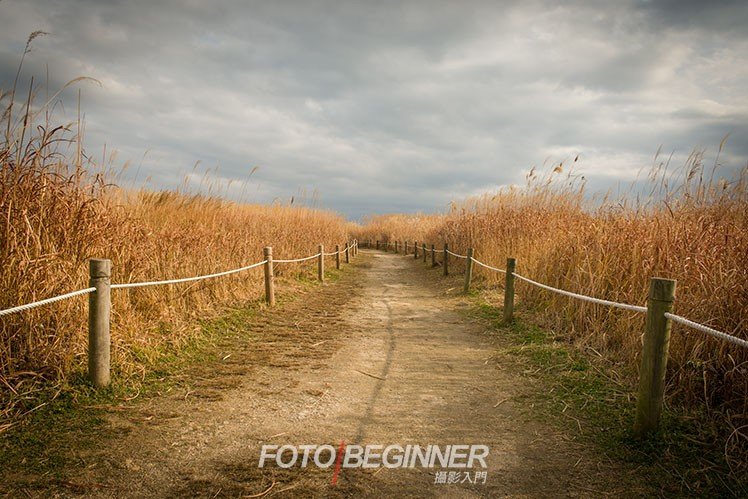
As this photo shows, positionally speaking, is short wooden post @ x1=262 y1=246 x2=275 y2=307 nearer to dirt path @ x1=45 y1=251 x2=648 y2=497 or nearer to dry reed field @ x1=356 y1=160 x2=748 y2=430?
dirt path @ x1=45 y1=251 x2=648 y2=497

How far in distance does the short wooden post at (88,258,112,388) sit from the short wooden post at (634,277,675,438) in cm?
407

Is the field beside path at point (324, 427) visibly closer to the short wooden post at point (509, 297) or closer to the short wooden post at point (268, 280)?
the short wooden post at point (509, 297)

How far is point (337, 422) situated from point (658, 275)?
12.2 feet

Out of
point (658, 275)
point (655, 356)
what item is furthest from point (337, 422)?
point (658, 275)

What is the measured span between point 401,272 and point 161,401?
12199mm

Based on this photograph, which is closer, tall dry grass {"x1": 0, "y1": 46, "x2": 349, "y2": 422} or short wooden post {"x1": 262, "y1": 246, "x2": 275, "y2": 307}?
tall dry grass {"x1": 0, "y1": 46, "x2": 349, "y2": 422}

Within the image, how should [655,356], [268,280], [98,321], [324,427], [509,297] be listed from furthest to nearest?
[268,280], [509,297], [98,321], [324,427], [655,356]

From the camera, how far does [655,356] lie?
9.04 ft

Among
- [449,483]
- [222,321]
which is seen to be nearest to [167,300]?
[222,321]

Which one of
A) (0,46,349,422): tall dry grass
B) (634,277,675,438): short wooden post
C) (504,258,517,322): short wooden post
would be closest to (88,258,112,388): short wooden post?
(0,46,349,422): tall dry grass

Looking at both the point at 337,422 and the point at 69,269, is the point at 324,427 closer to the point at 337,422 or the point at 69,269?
the point at 337,422

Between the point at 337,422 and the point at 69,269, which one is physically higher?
the point at 69,269

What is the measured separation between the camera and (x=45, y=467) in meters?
2.49

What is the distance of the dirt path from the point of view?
2.44 m
